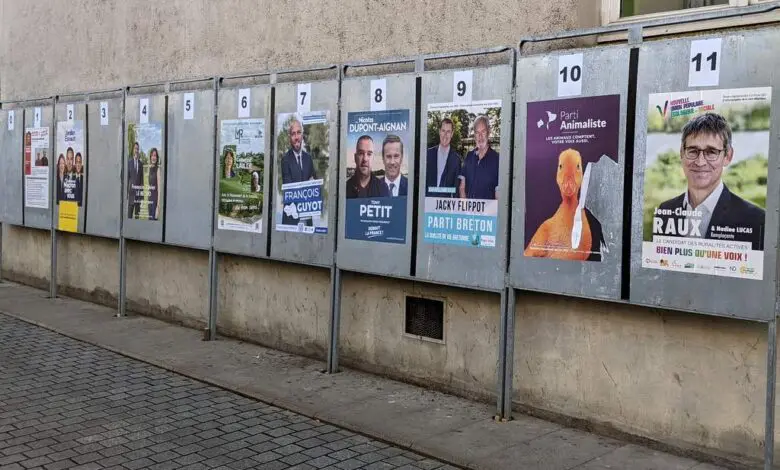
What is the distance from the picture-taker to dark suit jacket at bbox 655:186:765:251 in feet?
16.3

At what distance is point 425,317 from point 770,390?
312cm

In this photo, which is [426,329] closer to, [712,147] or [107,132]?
[712,147]

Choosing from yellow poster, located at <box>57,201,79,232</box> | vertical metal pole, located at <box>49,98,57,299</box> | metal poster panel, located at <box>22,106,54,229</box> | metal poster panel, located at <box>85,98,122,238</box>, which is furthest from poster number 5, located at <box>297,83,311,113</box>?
metal poster panel, located at <box>22,106,54,229</box>

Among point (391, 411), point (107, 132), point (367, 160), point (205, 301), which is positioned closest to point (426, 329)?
point (391, 411)

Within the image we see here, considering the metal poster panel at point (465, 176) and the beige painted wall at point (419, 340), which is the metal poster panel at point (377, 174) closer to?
the metal poster panel at point (465, 176)

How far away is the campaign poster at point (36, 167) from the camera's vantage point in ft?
40.2

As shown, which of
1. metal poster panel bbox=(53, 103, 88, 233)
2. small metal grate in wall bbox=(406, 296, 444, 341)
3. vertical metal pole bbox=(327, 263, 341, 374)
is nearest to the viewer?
small metal grate in wall bbox=(406, 296, 444, 341)

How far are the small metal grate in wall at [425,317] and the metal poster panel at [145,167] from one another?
158 inches

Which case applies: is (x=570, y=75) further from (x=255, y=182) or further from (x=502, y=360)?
(x=255, y=182)

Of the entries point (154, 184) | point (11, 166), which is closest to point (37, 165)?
point (11, 166)

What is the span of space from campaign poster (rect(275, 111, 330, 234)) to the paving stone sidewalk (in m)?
1.48

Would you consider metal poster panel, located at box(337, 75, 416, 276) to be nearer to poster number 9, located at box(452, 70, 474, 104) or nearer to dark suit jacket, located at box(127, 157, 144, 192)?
poster number 9, located at box(452, 70, 474, 104)

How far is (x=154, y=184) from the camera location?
1009 cm

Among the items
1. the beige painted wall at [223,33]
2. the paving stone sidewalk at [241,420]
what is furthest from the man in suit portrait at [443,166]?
the paving stone sidewalk at [241,420]
